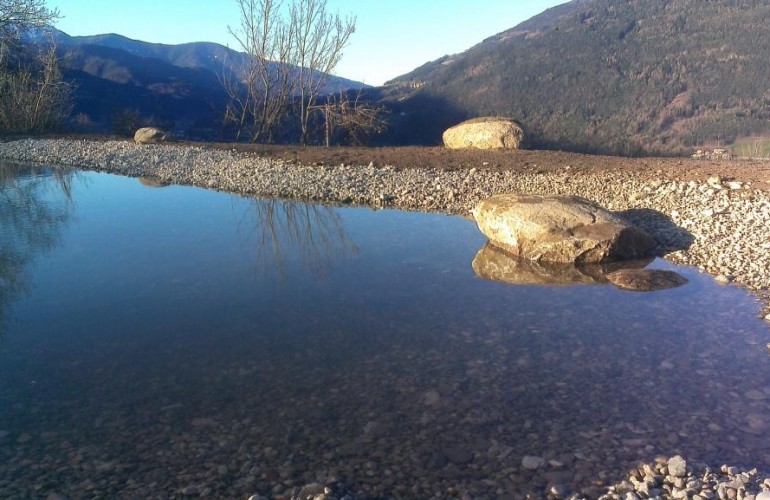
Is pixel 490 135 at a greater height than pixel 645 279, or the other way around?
pixel 490 135

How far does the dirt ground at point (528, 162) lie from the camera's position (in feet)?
36.6

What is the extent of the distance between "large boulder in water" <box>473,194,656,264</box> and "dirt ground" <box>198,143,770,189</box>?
3248 millimetres

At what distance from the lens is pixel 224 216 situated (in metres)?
11.1

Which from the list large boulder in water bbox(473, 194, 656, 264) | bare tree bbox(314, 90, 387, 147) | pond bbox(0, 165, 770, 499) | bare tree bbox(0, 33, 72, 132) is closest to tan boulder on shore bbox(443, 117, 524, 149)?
bare tree bbox(314, 90, 387, 147)

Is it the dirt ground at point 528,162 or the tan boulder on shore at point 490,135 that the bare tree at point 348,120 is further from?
the tan boulder on shore at point 490,135

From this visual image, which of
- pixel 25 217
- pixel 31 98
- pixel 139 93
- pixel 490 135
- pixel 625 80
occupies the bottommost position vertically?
pixel 25 217

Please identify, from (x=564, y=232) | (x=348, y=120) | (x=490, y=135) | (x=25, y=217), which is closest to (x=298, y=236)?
(x=564, y=232)

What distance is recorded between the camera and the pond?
3646 mm

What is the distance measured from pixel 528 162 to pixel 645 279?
22.8 ft

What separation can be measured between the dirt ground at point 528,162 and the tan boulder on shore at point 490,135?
0.65 meters

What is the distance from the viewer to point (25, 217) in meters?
11.1

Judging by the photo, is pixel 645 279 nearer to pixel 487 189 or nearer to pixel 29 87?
pixel 487 189

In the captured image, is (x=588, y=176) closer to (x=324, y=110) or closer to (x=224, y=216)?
(x=224, y=216)

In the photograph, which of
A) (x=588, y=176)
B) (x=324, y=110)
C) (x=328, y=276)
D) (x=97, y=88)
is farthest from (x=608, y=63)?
(x=328, y=276)
